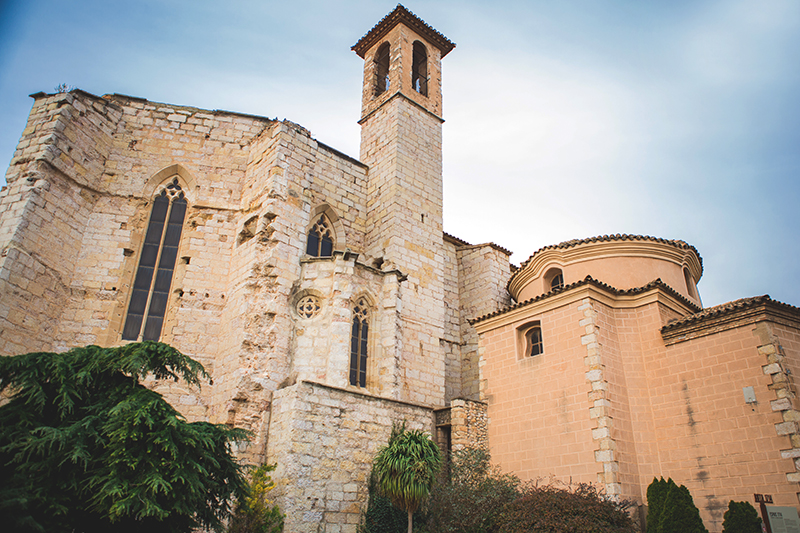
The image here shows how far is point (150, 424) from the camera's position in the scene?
7.55m

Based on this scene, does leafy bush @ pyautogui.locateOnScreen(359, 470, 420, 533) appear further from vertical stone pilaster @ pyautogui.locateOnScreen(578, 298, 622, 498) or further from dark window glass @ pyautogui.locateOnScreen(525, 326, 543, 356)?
dark window glass @ pyautogui.locateOnScreen(525, 326, 543, 356)

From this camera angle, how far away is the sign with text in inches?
350

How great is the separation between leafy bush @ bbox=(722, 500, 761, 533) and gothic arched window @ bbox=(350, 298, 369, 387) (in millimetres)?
7941

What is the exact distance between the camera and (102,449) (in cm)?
766

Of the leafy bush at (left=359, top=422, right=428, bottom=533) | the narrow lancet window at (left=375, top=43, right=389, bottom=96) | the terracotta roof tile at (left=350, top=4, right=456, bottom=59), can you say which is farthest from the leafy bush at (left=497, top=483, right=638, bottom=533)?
the terracotta roof tile at (left=350, top=4, right=456, bottom=59)

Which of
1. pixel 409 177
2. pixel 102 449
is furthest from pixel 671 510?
pixel 409 177

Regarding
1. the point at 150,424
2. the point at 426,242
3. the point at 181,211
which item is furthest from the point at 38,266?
the point at 426,242

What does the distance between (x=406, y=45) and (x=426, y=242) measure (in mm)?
8316

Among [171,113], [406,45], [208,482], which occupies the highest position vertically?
[406,45]

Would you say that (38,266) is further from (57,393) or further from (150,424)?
(150,424)

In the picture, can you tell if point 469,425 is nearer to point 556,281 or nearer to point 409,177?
point 556,281

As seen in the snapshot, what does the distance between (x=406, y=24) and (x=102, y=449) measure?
18367 millimetres

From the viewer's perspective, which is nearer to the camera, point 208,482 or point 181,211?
point 208,482

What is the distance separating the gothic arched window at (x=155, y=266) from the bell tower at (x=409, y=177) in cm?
559
